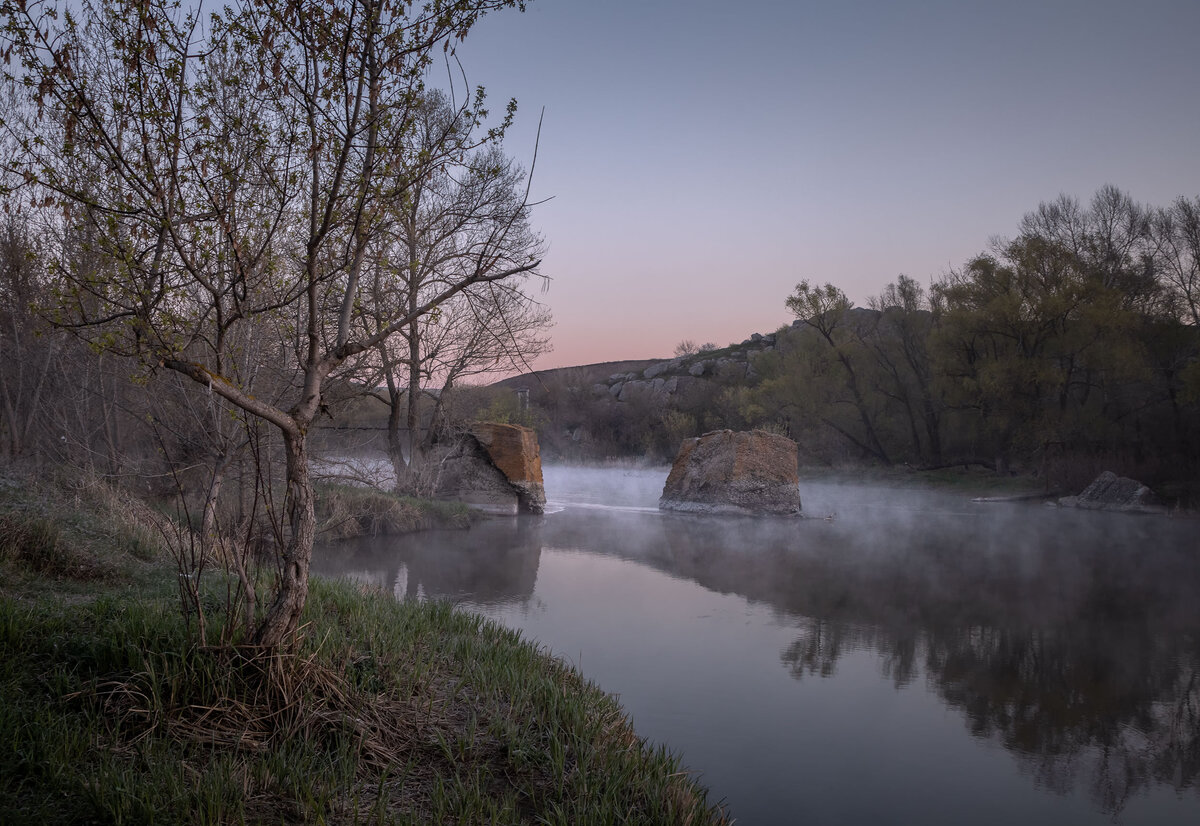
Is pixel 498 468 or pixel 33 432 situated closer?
pixel 33 432

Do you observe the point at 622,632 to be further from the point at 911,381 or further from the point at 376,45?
the point at 911,381

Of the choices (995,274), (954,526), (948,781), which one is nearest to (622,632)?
(948,781)

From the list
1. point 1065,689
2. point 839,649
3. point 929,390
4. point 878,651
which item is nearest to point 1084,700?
point 1065,689

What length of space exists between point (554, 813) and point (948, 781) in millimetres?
3203

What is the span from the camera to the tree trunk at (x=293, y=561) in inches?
156

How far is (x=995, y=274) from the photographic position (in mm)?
27359

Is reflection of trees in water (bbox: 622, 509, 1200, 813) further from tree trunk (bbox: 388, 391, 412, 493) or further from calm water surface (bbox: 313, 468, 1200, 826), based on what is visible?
tree trunk (bbox: 388, 391, 412, 493)

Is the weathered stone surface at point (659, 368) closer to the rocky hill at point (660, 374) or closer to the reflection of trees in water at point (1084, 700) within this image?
the rocky hill at point (660, 374)

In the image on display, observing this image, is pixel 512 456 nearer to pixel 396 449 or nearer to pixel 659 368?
pixel 396 449

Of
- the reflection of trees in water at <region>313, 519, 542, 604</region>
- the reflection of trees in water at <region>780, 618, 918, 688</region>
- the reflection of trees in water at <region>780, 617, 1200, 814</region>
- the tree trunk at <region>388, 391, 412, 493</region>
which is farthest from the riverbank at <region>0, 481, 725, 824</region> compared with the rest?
the tree trunk at <region>388, 391, 412, 493</region>

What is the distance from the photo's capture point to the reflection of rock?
69.6ft

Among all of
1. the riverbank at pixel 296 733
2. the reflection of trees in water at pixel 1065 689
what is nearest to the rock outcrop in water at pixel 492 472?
the reflection of trees in water at pixel 1065 689

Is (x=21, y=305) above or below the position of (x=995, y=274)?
below

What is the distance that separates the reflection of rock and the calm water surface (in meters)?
4.48
